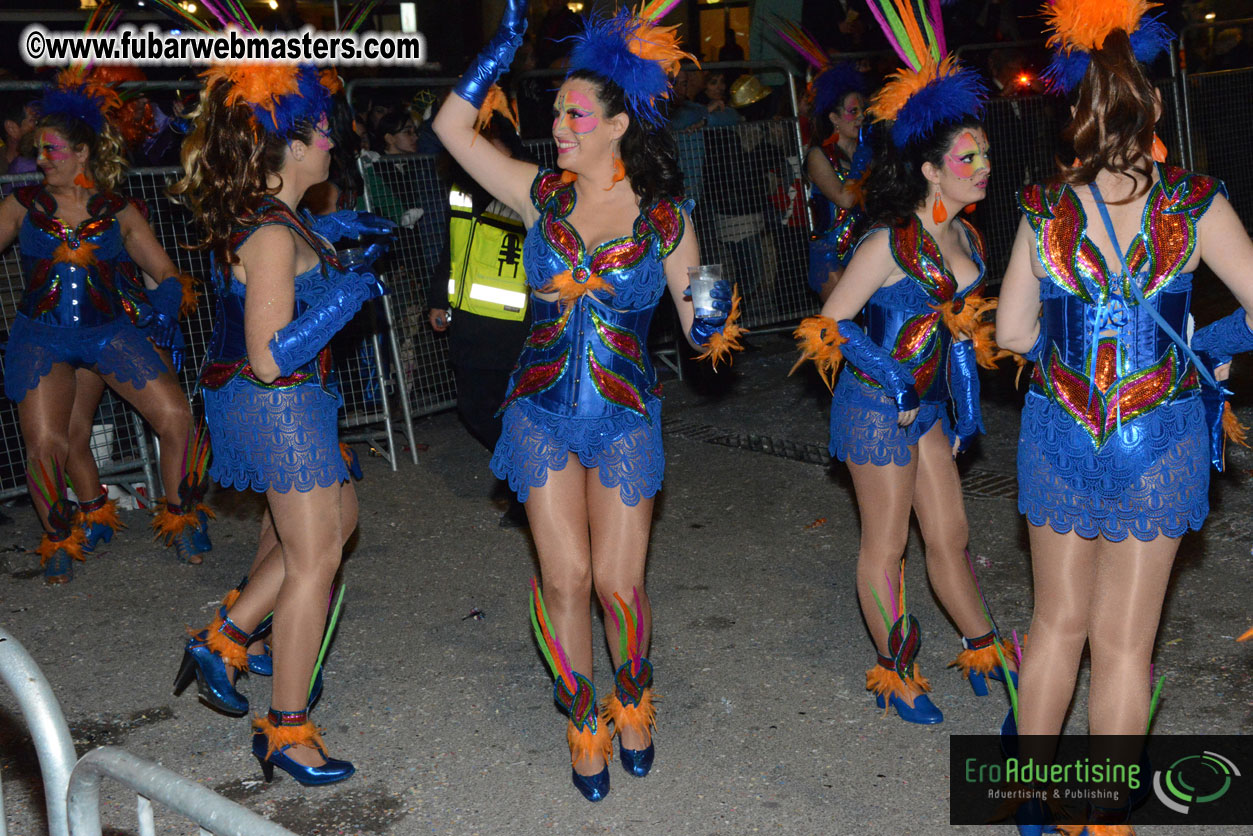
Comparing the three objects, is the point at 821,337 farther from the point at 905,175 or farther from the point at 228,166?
the point at 228,166

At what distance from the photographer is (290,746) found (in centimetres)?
390

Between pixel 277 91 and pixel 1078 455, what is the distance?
2.53m

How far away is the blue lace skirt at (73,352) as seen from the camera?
5.73 meters

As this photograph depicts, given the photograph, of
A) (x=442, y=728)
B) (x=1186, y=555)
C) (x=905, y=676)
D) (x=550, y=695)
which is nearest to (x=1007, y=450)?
(x=1186, y=555)

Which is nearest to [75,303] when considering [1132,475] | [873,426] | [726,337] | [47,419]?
[47,419]

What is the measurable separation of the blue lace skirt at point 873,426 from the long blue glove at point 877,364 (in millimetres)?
124

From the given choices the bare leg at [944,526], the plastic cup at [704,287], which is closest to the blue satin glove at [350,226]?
the plastic cup at [704,287]

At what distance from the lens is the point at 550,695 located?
456cm

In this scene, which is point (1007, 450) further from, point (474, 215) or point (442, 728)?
point (442, 728)

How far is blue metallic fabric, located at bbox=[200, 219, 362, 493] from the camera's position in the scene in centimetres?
380

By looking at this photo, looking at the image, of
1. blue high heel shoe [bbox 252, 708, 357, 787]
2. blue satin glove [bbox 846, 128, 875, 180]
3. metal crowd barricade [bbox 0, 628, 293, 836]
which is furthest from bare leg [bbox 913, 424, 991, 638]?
metal crowd barricade [bbox 0, 628, 293, 836]

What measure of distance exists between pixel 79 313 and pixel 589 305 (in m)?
3.18

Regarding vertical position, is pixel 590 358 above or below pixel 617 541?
above

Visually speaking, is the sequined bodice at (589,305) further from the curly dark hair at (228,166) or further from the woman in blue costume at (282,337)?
the curly dark hair at (228,166)
